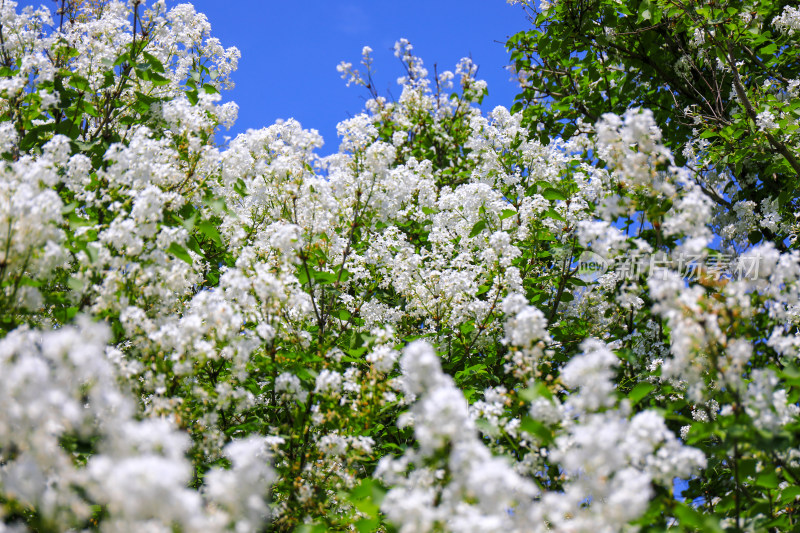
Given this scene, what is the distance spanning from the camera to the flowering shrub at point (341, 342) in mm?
2164

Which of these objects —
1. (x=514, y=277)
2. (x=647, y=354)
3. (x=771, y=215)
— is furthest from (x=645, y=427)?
(x=771, y=215)

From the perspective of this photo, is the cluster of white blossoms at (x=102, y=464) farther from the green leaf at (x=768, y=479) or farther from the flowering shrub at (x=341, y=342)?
the green leaf at (x=768, y=479)

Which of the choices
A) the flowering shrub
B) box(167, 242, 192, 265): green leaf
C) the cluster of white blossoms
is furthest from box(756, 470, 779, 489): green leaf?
box(167, 242, 192, 265): green leaf

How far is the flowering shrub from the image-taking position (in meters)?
2.16

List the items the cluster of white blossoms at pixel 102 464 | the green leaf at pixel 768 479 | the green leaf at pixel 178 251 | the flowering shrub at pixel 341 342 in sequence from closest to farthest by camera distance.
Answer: the cluster of white blossoms at pixel 102 464, the flowering shrub at pixel 341 342, the green leaf at pixel 768 479, the green leaf at pixel 178 251

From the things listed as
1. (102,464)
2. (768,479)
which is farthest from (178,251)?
(768,479)

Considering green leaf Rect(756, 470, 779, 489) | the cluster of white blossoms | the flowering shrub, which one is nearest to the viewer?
the cluster of white blossoms

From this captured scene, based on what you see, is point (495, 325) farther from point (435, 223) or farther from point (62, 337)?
point (62, 337)

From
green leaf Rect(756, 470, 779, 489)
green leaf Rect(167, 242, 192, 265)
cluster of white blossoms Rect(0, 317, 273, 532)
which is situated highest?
green leaf Rect(167, 242, 192, 265)

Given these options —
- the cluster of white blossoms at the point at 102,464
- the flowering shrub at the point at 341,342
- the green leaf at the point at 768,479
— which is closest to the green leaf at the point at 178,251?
the flowering shrub at the point at 341,342

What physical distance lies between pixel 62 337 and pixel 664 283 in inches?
113

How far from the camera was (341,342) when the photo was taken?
5668 mm

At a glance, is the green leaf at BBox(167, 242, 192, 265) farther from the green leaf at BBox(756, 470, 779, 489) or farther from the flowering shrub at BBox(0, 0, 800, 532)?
the green leaf at BBox(756, 470, 779, 489)

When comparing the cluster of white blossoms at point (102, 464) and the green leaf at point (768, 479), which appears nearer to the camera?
the cluster of white blossoms at point (102, 464)
